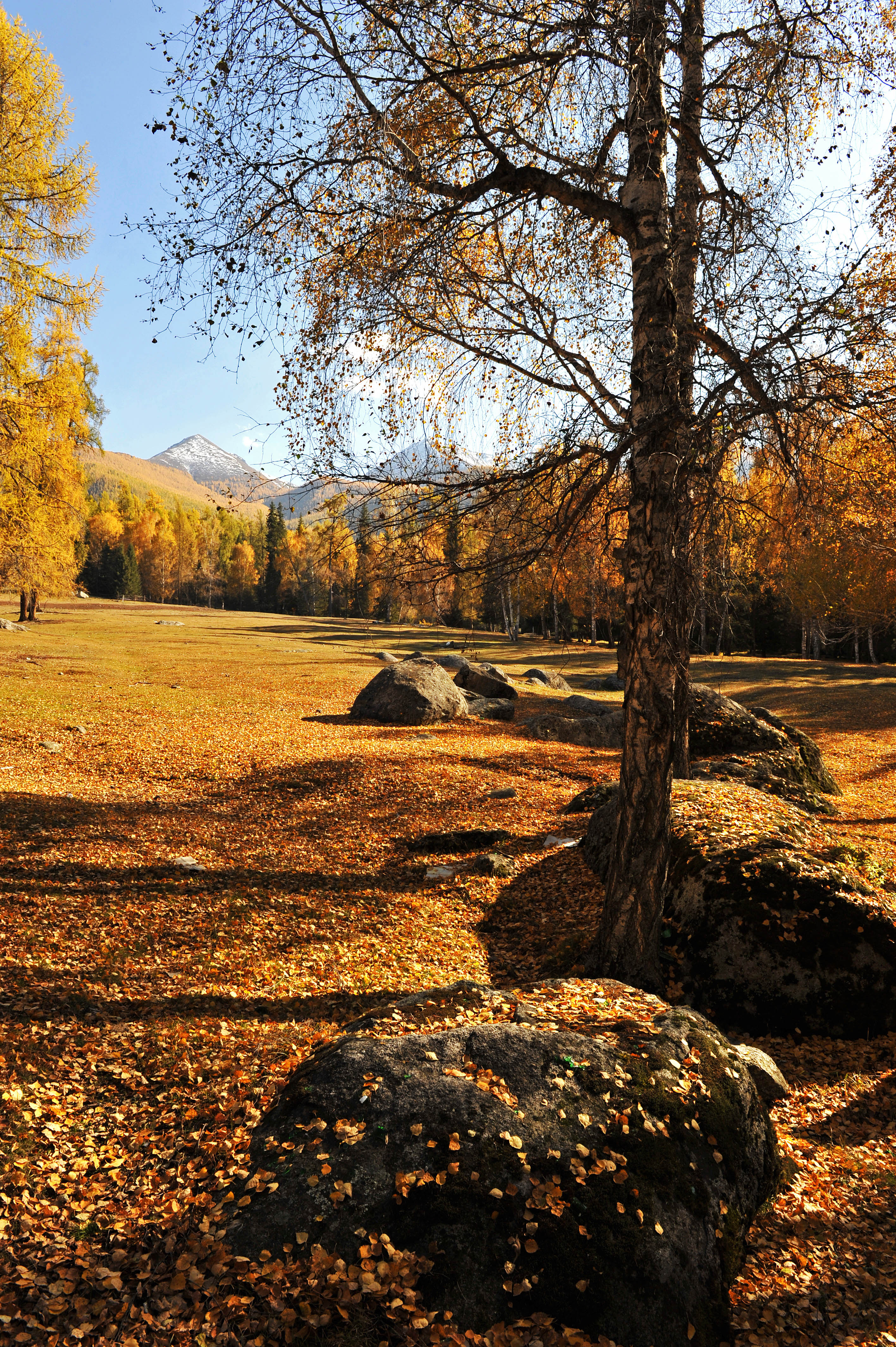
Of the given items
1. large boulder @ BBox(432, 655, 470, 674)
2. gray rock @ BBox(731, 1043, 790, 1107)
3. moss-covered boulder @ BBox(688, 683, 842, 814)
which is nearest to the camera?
gray rock @ BBox(731, 1043, 790, 1107)

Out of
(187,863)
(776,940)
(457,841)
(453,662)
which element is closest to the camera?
(776,940)

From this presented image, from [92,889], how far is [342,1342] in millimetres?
5252

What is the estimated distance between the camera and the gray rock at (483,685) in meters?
22.6

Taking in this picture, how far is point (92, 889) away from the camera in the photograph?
6930mm

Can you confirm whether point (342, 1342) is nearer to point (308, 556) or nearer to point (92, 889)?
point (92, 889)

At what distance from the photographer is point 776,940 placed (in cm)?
586

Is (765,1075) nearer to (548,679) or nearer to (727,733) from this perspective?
(727,733)

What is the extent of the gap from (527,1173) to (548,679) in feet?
87.8

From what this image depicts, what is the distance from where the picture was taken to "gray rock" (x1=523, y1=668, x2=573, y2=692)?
2912 cm

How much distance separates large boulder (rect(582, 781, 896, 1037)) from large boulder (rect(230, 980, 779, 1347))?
1912 millimetres

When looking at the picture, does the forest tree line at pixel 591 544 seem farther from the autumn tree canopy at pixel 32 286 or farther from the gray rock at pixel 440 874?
the autumn tree canopy at pixel 32 286

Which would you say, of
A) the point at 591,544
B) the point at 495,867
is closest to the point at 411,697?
the point at 495,867

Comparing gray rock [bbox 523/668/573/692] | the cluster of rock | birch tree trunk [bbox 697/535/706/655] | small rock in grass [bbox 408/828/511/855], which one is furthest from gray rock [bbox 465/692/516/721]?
birch tree trunk [bbox 697/535/706/655]

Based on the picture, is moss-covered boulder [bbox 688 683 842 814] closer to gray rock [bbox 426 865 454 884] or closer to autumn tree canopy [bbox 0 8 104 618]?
gray rock [bbox 426 865 454 884]
